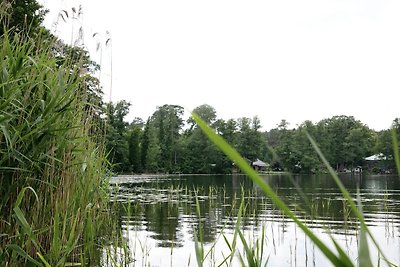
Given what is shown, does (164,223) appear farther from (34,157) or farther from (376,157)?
(376,157)

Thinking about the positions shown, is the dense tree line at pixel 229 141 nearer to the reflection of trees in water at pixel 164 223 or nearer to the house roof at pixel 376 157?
the house roof at pixel 376 157

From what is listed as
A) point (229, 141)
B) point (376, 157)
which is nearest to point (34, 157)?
point (229, 141)

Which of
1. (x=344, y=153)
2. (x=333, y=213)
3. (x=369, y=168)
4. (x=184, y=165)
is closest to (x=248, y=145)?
(x=184, y=165)

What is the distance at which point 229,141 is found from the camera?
9288 cm

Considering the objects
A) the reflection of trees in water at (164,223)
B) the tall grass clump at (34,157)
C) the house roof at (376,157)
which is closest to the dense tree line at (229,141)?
the house roof at (376,157)

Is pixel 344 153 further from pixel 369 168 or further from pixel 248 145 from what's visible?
pixel 248 145

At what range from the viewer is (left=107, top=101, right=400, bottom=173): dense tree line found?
78.7 metres

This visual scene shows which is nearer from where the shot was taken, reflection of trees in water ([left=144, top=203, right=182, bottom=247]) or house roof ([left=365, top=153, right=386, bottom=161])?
reflection of trees in water ([left=144, top=203, right=182, bottom=247])

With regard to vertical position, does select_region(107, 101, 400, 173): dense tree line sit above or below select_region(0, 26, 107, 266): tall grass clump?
above

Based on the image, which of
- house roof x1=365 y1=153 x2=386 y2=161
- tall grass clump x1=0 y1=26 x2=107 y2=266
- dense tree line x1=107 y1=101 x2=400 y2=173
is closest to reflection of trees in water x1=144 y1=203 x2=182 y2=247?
tall grass clump x1=0 y1=26 x2=107 y2=266

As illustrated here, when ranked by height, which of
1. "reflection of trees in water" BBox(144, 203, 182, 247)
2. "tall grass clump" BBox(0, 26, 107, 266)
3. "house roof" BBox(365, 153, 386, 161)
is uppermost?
"house roof" BBox(365, 153, 386, 161)

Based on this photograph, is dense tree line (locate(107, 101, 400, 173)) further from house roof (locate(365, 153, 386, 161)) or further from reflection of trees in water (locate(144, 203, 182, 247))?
reflection of trees in water (locate(144, 203, 182, 247))

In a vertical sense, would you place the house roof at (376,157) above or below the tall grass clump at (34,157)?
above

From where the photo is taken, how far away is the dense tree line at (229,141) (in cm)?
7866
